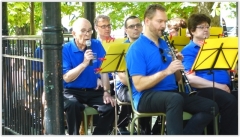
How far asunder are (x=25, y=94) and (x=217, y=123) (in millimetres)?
1908

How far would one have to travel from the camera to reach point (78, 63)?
5.59m

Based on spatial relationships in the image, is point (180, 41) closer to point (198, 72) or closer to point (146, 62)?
point (198, 72)

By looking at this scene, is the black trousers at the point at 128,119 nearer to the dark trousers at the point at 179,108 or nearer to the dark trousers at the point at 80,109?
the dark trousers at the point at 80,109

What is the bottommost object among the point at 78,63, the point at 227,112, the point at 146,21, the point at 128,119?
the point at 128,119

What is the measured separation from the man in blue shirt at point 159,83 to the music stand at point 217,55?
221 mm

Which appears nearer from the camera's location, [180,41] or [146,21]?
[146,21]

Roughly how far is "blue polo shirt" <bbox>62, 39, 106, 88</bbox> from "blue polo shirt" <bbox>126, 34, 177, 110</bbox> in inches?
29.4

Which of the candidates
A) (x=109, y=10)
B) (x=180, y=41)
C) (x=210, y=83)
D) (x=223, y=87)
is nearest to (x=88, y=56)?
(x=210, y=83)

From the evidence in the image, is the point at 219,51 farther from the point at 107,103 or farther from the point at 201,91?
the point at 107,103

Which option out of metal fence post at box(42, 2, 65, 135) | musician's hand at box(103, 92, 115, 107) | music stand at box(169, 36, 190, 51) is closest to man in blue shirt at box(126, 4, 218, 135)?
musician's hand at box(103, 92, 115, 107)

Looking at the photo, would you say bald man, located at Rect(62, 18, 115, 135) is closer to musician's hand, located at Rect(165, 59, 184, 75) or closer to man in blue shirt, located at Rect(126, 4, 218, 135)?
man in blue shirt, located at Rect(126, 4, 218, 135)

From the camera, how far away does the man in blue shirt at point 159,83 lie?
465 centimetres

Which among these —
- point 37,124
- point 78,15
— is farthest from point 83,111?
point 78,15

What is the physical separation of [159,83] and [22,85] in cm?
126
